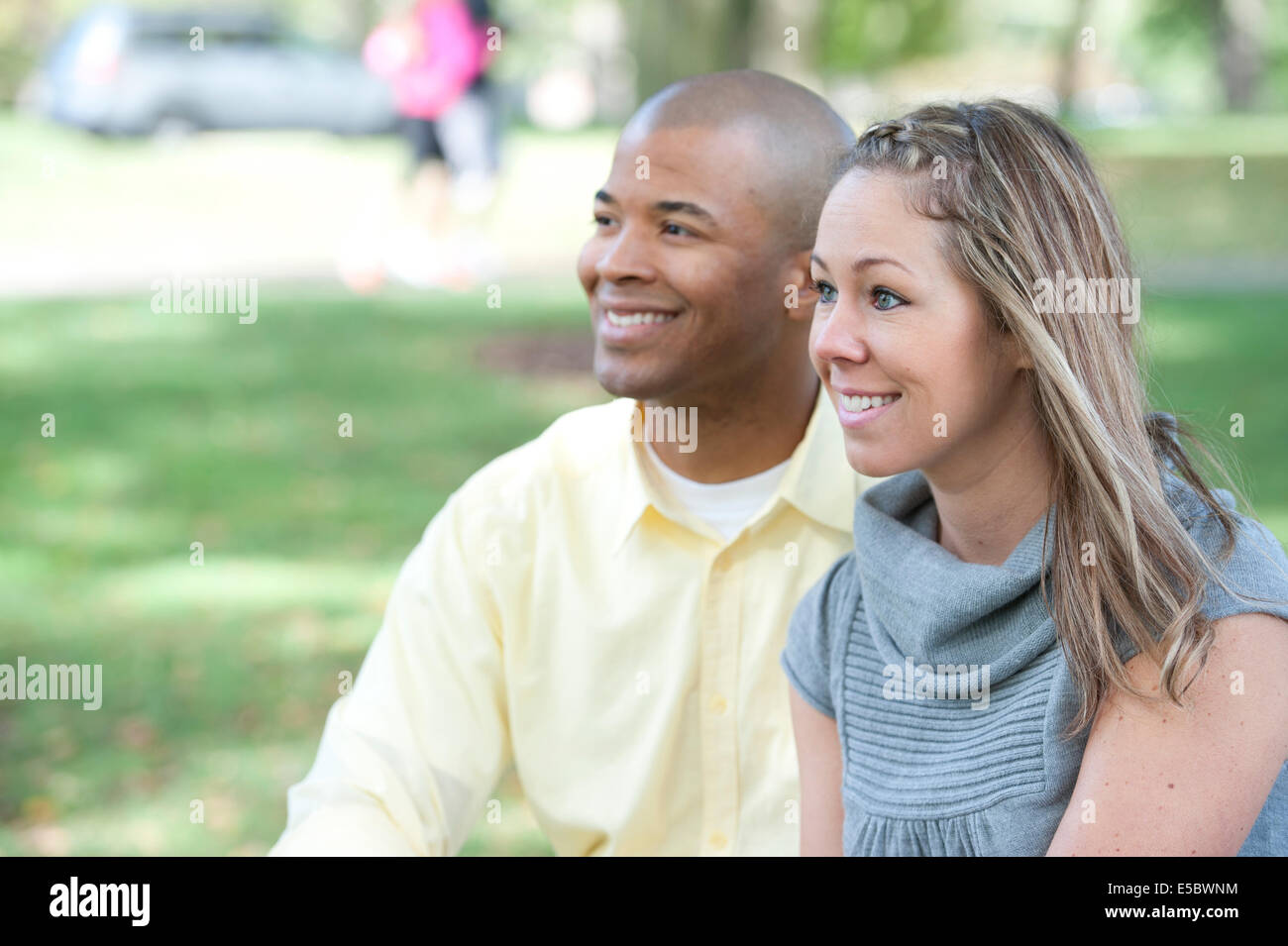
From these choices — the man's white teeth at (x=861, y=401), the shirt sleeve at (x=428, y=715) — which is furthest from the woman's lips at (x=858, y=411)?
the shirt sleeve at (x=428, y=715)

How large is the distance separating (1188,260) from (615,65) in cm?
3624

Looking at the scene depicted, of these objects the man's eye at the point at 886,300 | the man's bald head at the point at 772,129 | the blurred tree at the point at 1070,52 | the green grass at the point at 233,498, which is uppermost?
the blurred tree at the point at 1070,52

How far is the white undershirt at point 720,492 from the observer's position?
121 inches

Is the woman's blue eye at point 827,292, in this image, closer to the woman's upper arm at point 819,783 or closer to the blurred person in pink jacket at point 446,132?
the woman's upper arm at point 819,783

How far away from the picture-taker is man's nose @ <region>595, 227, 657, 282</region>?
306cm

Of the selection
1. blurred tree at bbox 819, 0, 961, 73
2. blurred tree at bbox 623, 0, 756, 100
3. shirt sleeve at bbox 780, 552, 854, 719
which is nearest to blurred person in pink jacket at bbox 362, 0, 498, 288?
blurred tree at bbox 623, 0, 756, 100

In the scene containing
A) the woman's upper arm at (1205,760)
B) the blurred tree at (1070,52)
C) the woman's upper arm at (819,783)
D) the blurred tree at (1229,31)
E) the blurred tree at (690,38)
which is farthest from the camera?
the blurred tree at (1229,31)

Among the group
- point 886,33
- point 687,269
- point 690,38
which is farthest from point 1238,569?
point 886,33

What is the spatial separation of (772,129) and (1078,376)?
3.79ft

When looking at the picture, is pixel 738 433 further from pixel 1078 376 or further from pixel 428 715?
pixel 1078 376

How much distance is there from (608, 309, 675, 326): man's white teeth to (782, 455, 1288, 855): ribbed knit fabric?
2.44 feet

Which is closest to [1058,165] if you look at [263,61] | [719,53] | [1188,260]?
[719,53]

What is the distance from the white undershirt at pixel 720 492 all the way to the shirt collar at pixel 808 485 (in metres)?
0.06

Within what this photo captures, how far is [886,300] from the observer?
230 cm
